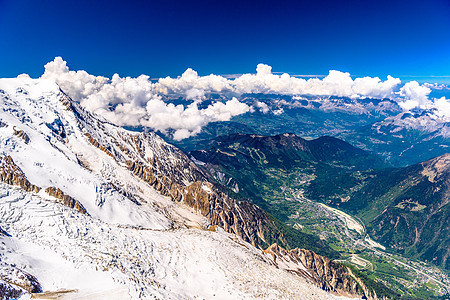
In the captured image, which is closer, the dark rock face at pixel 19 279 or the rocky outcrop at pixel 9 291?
the rocky outcrop at pixel 9 291

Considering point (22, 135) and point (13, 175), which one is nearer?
point (13, 175)

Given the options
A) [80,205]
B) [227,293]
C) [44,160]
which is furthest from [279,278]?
[44,160]

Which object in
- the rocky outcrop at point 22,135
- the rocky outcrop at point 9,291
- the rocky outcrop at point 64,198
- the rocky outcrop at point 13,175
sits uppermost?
the rocky outcrop at point 22,135

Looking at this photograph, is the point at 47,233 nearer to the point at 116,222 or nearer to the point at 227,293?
the point at 227,293

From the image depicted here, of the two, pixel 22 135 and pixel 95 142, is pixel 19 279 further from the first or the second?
pixel 95 142

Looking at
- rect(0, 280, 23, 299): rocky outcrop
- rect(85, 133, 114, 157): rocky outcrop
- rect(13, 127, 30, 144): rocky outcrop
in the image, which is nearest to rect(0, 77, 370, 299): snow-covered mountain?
rect(0, 280, 23, 299): rocky outcrop

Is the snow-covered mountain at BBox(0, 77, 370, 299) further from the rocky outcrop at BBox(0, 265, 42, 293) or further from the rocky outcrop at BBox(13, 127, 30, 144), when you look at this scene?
the rocky outcrop at BBox(13, 127, 30, 144)

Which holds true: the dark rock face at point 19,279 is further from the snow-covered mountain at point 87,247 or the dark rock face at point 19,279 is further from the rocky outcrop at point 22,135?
the rocky outcrop at point 22,135

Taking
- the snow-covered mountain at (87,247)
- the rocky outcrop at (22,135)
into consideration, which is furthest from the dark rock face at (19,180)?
the rocky outcrop at (22,135)

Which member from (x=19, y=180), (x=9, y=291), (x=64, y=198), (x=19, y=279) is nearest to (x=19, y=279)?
(x=19, y=279)
